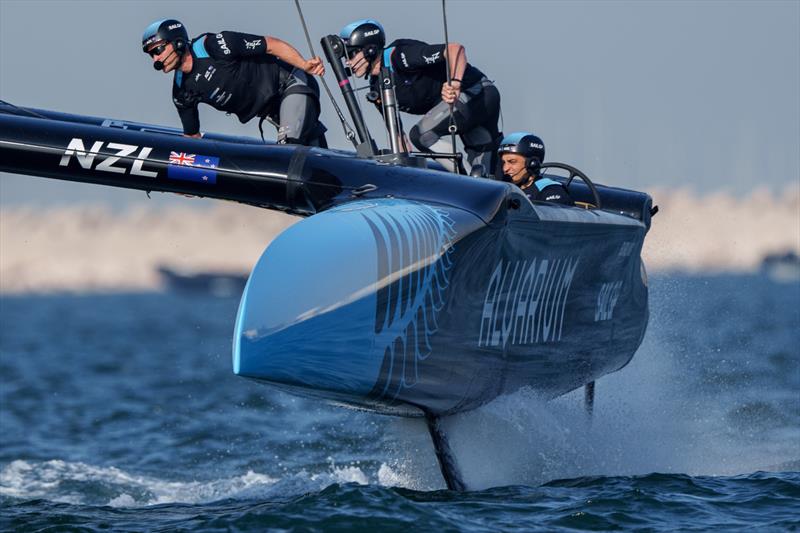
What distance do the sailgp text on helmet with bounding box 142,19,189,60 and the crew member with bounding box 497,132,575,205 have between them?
82.2 inches

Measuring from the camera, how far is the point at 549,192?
27.9 ft

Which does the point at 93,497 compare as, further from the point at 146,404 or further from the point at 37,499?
the point at 146,404

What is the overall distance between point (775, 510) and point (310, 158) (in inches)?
115

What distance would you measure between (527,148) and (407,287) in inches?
107

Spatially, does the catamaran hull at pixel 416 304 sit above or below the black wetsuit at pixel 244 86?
below

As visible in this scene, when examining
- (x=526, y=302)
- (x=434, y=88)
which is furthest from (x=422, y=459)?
(x=434, y=88)

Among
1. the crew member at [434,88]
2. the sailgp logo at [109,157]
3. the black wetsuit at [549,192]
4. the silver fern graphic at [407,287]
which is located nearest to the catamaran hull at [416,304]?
the silver fern graphic at [407,287]

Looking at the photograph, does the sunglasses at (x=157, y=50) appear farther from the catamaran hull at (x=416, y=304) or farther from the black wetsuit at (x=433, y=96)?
the catamaran hull at (x=416, y=304)

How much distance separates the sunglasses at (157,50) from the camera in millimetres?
8078

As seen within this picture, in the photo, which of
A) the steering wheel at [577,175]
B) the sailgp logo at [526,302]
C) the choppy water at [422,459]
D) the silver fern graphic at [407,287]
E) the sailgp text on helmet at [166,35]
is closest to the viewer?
the silver fern graphic at [407,287]

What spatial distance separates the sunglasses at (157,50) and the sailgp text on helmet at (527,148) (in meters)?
2.18

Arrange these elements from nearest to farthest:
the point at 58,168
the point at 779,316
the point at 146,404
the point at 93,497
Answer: the point at 58,168 < the point at 93,497 < the point at 146,404 < the point at 779,316

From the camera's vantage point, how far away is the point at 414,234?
6281 mm

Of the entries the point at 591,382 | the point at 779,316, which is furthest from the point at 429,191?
the point at 779,316
